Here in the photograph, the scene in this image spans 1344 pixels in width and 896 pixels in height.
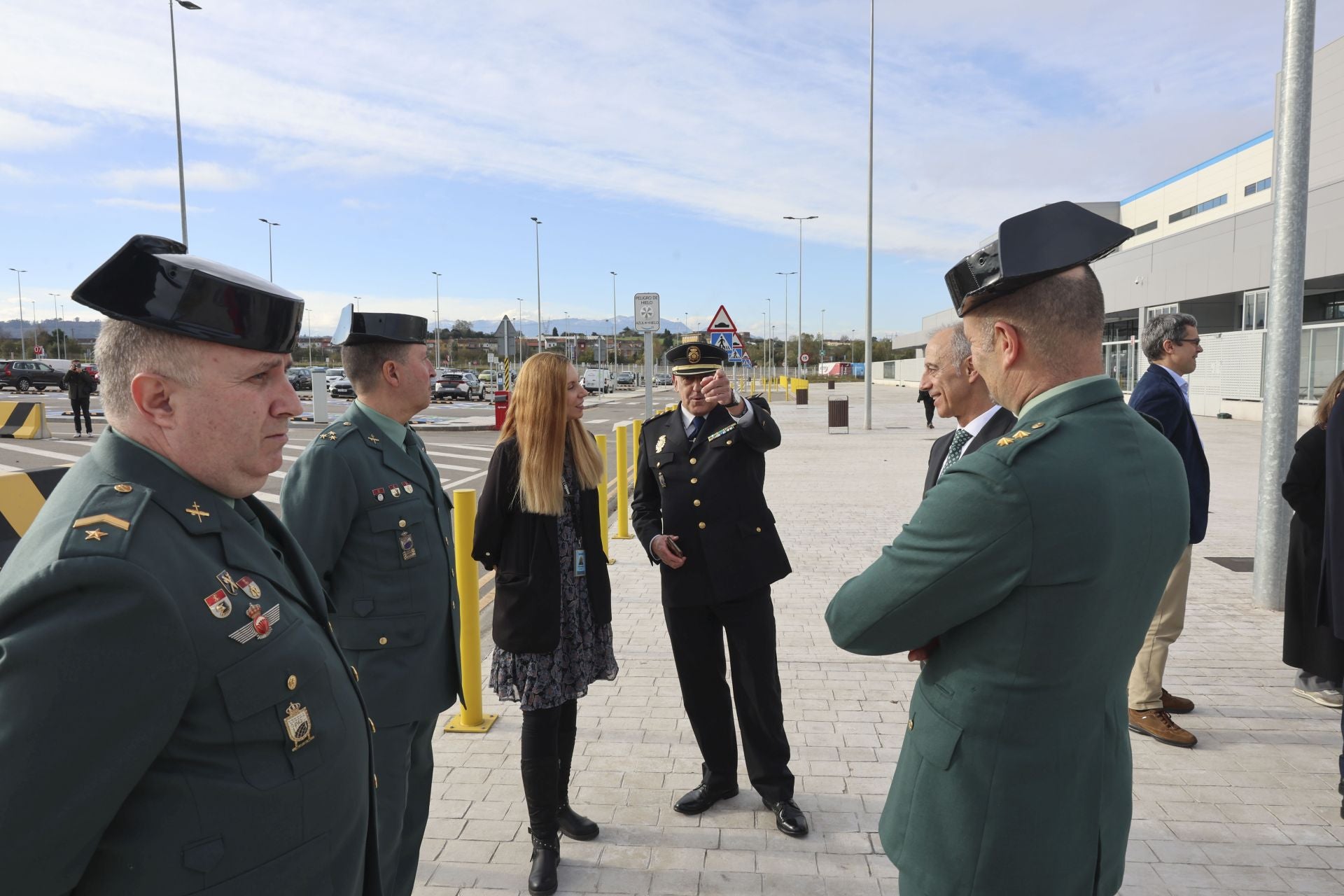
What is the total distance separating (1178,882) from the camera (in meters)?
3.14

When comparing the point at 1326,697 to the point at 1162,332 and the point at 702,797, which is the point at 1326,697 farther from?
the point at 702,797

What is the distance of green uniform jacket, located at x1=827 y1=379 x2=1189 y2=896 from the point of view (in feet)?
5.30

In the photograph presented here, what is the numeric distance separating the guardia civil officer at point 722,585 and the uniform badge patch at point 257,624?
230cm

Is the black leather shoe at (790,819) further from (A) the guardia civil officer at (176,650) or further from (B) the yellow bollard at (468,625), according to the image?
(A) the guardia civil officer at (176,650)

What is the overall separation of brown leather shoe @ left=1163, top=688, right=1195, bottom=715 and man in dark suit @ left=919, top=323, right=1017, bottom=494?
2600 mm

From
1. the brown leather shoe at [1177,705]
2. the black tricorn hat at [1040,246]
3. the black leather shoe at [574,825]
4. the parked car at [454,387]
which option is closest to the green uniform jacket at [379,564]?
the black leather shoe at [574,825]

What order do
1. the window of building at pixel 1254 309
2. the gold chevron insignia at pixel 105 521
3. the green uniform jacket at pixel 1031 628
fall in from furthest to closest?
the window of building at pixel 1254 309 < the green uniform jacket at pixel 1031 628 < the gold chevron insignia at pixel 105 521

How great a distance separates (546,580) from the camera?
3.25 m

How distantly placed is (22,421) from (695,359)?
23428 millimetres

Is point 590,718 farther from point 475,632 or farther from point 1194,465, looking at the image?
point 1194,465

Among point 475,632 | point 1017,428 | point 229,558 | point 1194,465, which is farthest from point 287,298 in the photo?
point 1194,465

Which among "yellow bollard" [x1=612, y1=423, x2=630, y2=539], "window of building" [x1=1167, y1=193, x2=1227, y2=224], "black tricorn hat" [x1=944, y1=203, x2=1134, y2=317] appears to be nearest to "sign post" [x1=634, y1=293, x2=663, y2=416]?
"yellow bollard" [x1=612, y1=423, x2=630, y2=539]

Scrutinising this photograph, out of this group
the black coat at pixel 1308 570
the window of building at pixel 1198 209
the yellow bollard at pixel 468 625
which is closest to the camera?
the black coat at pixel 1308 570

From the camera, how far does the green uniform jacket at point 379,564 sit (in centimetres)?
268
